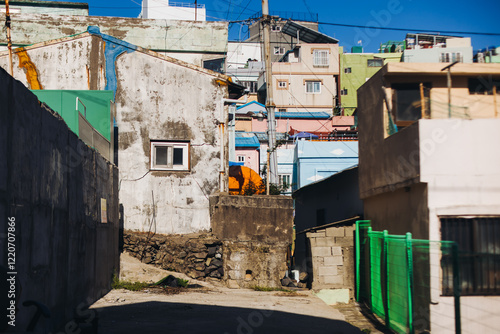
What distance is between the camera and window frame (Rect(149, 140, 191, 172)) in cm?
1588

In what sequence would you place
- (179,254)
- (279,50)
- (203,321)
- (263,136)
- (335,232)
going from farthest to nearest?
(279,50) → (263,136) → (179,254) → (335,232) → (203,321)

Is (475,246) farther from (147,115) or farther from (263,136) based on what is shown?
(263,136)

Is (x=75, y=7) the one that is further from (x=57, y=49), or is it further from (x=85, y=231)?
(x=85, y=231)

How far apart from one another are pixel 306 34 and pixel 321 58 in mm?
5358

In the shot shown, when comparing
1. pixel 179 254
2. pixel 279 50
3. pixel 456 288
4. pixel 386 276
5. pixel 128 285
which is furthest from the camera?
pixel 279 50

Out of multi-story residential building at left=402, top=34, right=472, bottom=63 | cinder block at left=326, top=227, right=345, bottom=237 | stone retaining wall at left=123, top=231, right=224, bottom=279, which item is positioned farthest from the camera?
multi-story residential building at left=402, top=34, right=472, bottom=63

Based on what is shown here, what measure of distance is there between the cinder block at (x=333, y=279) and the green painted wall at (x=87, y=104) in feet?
21.8

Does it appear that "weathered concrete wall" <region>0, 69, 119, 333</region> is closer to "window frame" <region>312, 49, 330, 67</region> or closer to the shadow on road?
the shadow on road

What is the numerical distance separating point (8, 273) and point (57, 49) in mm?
12008

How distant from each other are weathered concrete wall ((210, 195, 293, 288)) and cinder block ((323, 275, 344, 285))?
1.75 meters

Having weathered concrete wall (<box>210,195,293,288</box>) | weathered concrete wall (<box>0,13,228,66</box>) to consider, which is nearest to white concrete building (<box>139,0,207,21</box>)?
weathered concrete wall (<box>0,13,228,66</box>)

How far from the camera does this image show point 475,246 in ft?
34.4

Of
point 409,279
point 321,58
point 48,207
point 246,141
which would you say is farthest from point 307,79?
point 48,207

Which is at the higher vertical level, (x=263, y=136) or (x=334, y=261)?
(x=263, y=136)
